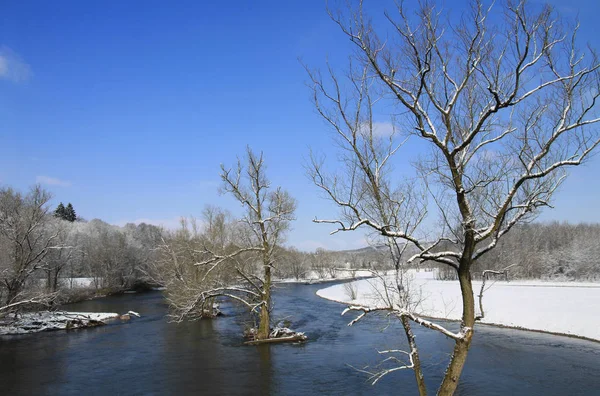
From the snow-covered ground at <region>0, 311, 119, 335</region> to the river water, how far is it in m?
2.27

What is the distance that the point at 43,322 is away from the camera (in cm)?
3138

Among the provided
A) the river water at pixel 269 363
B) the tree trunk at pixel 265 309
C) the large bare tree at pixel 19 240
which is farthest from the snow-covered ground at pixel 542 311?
the large bare tree at pixel 19 240

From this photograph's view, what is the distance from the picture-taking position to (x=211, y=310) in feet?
117

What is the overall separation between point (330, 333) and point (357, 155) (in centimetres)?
2174

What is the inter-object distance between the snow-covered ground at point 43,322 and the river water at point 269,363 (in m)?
2.27

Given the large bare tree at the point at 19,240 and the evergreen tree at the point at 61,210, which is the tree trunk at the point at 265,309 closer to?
the large bare tree at the point at 19,240

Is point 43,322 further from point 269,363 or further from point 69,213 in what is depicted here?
point 69,213

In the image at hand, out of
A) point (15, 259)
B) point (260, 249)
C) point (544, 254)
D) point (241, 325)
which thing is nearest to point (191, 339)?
point (241, 325)

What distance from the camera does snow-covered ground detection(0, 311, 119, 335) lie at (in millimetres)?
29828

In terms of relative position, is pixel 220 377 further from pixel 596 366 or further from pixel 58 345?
pixel 596 366

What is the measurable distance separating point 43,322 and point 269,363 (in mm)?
21881

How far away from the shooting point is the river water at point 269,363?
16.2 meters

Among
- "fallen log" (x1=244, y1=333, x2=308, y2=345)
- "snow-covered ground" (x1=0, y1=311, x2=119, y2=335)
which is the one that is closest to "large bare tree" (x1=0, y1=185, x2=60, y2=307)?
"snow-covered ground" (x1=0, y1=311, x2=119, y2=335)

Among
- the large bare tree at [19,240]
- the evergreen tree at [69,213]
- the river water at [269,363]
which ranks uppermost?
the evergreen tree at [69,213]
